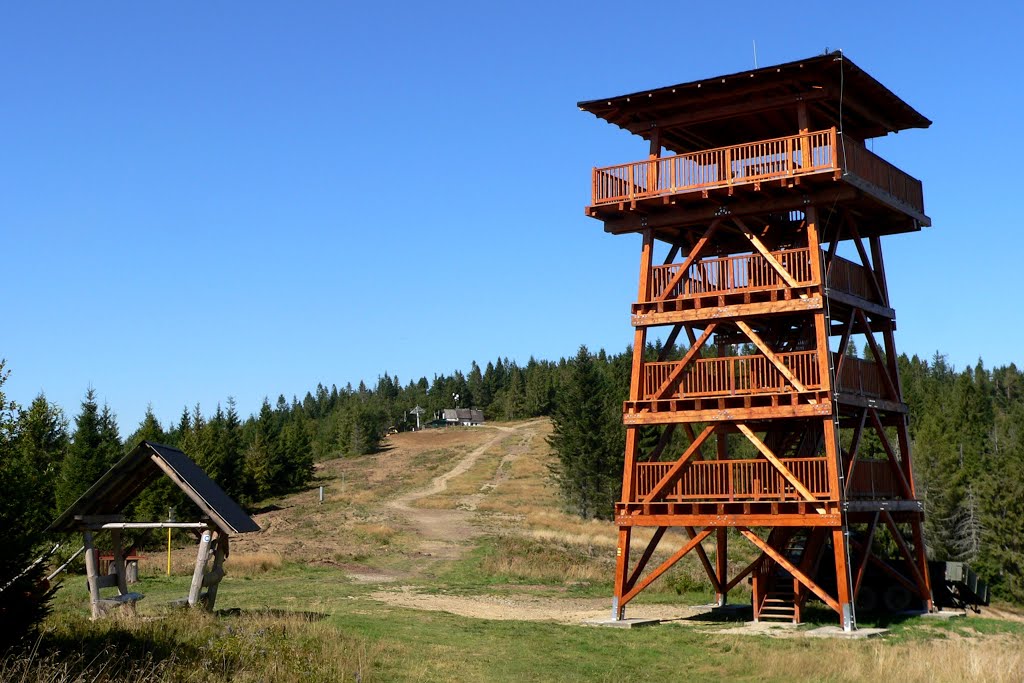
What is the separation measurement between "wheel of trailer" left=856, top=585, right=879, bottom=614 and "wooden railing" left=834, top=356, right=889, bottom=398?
5.82m

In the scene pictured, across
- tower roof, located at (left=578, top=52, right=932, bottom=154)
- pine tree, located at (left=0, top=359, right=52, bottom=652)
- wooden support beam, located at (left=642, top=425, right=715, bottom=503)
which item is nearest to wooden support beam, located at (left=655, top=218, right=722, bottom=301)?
tower roof, located at (left=578, top=52, right=932, bottom=154)

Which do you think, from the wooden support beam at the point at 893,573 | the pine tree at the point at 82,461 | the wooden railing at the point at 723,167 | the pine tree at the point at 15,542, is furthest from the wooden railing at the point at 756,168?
the pine tree at the point at 82,461

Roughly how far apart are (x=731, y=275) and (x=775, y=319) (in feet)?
9.57

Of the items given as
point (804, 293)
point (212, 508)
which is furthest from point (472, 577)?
point (212, 508)

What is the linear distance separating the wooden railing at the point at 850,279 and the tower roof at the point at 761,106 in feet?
12.7

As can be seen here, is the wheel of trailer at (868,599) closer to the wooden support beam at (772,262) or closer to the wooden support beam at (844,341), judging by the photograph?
the wooden support beam at (844,341)

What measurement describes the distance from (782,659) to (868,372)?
13072mm

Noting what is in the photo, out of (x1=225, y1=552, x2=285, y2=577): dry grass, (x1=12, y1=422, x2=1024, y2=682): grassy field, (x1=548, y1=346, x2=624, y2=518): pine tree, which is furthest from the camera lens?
(x1=548, y1=346, x2=624, y2=518): pine tree

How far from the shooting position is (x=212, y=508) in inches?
802

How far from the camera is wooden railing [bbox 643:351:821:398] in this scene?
89.9 ft

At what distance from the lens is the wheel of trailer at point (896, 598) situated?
3128cm

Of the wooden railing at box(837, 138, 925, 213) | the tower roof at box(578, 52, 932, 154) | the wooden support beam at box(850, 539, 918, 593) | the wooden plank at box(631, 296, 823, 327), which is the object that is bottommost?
the wooden support beam at box(850, 539, 918, 593)

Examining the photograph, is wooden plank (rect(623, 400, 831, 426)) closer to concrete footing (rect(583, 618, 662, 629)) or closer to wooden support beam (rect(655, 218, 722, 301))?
wooden support beam (rect(655, 218, 722, 301))

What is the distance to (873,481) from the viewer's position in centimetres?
2992
